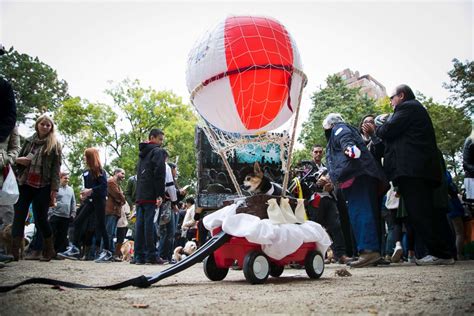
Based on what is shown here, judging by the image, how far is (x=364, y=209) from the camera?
4.85 meters

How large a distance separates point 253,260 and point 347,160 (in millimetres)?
2317

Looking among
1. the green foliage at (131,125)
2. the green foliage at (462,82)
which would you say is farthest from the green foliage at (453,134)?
the green foliage at (131,125)

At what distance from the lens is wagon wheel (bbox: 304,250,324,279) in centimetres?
356

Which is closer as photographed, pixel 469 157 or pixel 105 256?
pixel 469 157

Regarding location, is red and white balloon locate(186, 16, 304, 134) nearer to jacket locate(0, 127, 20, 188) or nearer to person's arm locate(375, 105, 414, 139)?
person's arm locate(375, 105, 414, 139)

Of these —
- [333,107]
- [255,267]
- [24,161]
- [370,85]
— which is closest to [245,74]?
[255,267]

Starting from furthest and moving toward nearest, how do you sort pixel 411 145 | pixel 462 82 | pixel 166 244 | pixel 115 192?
pixel 462 82 < pixel 115 192 < pixel 166 244 < pixel 411 145

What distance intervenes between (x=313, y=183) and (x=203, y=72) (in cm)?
330

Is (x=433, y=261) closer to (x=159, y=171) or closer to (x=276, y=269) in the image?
(x=276, y=269)

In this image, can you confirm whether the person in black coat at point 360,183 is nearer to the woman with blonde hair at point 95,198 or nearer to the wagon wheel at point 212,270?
the wagon wheel at point 212,270

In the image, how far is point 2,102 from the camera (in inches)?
160

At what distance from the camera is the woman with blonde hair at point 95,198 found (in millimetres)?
7316

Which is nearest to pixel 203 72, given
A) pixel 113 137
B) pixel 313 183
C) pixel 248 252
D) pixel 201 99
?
pixel 201 99

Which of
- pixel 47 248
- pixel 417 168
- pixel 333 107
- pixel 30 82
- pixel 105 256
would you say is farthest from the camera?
pixel 333 107
